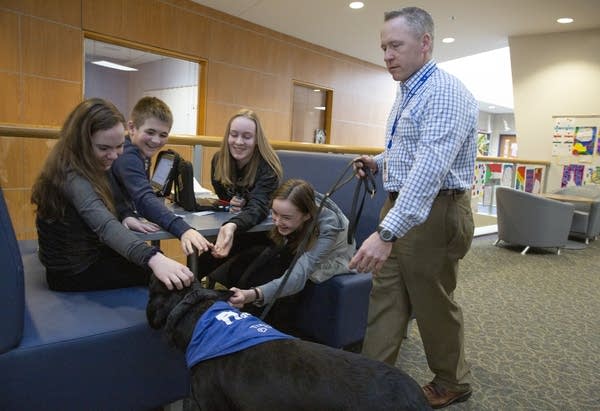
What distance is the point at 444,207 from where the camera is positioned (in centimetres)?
158

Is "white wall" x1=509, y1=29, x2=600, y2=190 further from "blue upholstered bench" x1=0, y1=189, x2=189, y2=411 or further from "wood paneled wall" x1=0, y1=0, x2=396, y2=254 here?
"blue upholstered bench" x1=0, y1=189, x2=189, y2=411

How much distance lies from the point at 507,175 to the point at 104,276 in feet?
19.6

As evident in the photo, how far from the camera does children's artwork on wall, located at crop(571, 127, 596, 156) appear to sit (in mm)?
6770

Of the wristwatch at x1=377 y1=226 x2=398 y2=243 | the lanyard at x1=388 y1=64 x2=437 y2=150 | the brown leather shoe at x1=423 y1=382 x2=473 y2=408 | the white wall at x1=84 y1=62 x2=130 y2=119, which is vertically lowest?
the brown leather shoe at x1=423 y1=382 x2=473 y2=408

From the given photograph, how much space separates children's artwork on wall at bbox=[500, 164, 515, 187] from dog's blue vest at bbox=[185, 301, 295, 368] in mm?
5861

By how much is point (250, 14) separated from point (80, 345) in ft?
22.4

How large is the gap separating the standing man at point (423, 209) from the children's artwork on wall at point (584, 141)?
6.36 metres

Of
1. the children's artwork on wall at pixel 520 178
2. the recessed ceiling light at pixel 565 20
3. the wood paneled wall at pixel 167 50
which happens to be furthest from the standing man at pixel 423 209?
the recessed ceiling light at pixel 565 20

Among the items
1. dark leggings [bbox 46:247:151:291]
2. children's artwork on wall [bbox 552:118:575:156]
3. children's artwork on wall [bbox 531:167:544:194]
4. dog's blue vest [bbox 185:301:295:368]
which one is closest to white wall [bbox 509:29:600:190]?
children's artwork on wall [bbox 552:118:575:156]

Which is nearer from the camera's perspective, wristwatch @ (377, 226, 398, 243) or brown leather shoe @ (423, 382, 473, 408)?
wristwatch @ (377, 226, 398, 243)

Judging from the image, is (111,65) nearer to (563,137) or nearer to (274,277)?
(274,277)

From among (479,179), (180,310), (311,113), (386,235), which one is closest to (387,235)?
(386,235)

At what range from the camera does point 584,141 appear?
6.83m

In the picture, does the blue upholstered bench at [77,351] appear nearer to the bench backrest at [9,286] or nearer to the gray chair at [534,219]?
the bench backrest at [9,286]
